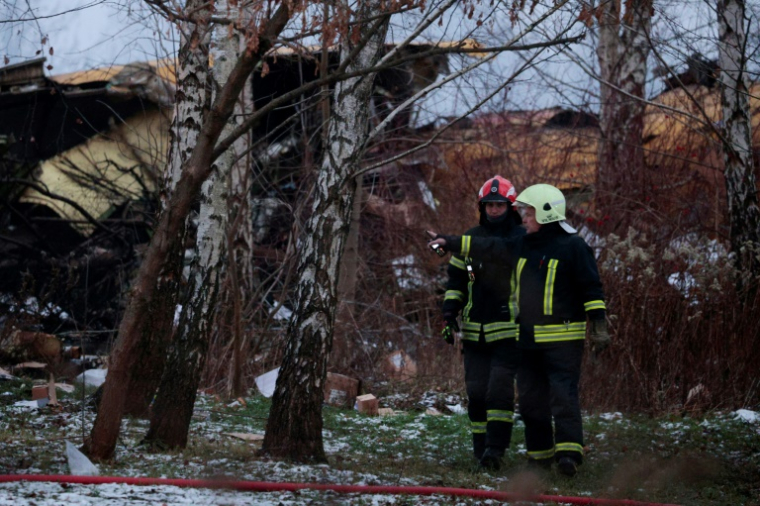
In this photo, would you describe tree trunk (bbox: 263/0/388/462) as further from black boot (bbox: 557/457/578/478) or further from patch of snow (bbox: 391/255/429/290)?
patch of snow (bbox: 391/255/429/290)

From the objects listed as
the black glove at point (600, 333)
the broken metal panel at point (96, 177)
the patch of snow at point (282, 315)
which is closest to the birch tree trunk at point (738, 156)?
the black glove at point (600, 333)

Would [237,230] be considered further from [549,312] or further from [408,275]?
[549,312]

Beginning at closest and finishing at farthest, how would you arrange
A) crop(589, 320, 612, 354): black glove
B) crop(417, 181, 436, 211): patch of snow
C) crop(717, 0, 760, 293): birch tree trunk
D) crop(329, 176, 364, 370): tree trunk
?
crop(589, 320, 612, 354): black glove → crop(717, 0, 760, 293): birch tree trunk → crop(329, 176, 364, 370): tree trunk → crop(417, 181, 436, 211): patch of snow

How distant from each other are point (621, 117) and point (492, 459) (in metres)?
9.21

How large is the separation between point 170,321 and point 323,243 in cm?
231

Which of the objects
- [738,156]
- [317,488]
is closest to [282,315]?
[738,156]

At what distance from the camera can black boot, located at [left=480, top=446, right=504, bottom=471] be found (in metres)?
5.89

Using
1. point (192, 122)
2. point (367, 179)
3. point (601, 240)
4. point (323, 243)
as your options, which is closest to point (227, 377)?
point (192, 122)

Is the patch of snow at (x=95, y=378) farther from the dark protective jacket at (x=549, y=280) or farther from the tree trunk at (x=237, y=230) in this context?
the dark protective jacket at (x=549, y=280)

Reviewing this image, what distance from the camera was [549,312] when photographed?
584cm

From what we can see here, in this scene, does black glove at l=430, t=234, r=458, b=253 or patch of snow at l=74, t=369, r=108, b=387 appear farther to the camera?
patch of snow at l=74, t=369, r=108, b=387

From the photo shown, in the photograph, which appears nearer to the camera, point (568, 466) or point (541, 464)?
point (568, 466)

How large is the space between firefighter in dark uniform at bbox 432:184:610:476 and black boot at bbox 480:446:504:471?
0.70ft

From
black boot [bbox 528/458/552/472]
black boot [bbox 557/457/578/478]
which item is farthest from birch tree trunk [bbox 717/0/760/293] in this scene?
black boot [bbox 557/457/578/478]
